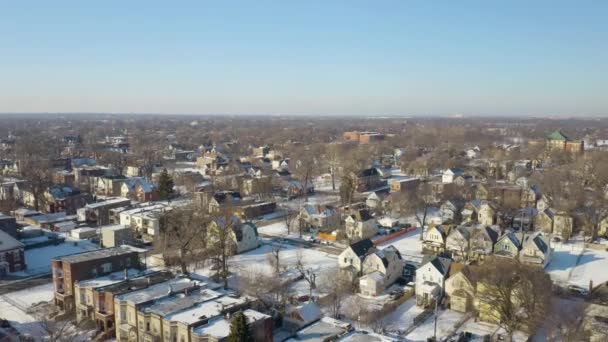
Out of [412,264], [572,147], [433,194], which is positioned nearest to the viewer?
[412,264]

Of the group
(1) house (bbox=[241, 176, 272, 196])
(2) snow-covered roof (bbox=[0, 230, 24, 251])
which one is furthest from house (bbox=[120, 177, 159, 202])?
(2) snow-covered roof (bbox=[0, 230, 24, 251])

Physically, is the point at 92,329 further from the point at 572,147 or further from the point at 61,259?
the point at 572,147

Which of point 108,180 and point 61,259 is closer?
point 61,259

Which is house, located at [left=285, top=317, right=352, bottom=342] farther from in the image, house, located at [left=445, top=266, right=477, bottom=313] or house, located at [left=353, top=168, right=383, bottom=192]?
house, located at [left=353, top=168, right=383, bottom=192]

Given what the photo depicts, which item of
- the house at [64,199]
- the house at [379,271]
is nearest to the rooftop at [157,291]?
the house at [379,271]

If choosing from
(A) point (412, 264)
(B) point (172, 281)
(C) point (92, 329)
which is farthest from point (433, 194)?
(C) point (92, 329)

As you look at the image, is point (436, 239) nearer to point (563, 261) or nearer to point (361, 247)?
point (361, 247)

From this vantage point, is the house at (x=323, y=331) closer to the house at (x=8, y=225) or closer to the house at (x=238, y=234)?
the house at (x=238, y=234)
